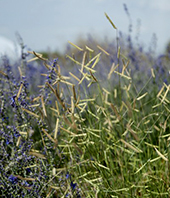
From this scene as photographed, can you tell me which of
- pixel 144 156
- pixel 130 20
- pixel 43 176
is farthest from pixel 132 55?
pixel 43 176

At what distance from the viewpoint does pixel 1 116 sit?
2.04m

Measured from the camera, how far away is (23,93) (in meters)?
1.85

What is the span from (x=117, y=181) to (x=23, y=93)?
2.72ft

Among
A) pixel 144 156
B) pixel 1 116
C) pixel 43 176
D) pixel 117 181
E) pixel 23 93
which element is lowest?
pixel 144 156

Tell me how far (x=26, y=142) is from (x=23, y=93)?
318 millimetres

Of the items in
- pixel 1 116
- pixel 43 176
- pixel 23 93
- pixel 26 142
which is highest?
pixel 23 93

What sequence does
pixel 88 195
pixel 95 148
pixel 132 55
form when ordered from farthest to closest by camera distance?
pixel 132 55
pixel 95 148
pixel 88 195

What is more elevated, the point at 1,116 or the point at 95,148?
the point at 1,116

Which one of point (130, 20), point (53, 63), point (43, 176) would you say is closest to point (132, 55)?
point (130, 20)

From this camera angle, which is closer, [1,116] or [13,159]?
[13,159]

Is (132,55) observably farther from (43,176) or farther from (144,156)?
(43,176)

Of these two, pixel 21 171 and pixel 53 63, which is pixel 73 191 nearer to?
pixel 21 171

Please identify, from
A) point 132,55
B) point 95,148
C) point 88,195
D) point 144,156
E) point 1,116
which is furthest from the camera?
point 132,55

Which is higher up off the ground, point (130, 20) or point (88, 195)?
point (130, 20)
